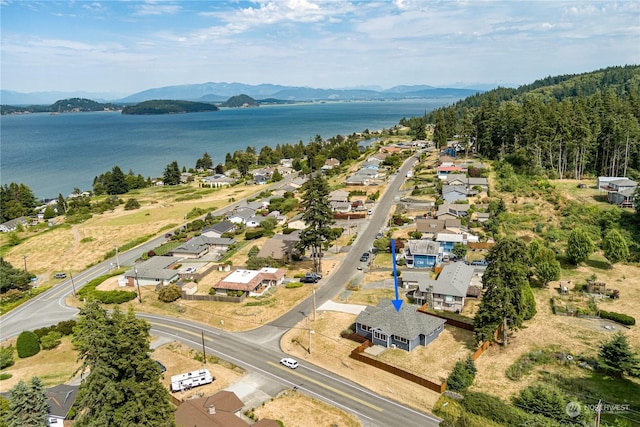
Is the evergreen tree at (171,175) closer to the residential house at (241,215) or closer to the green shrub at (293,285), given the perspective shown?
the residential house at (241,215)

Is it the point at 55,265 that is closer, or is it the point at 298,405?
the point at 298,405

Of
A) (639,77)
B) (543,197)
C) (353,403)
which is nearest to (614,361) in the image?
(353,403)

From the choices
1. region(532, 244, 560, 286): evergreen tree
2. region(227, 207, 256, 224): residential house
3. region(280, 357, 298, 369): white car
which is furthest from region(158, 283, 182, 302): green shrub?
region(532, 244, 560, 286): evergreen tree

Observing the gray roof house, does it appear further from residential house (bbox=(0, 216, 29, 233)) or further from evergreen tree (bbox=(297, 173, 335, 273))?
residential house (bbox=(0, 216, 29, 233))

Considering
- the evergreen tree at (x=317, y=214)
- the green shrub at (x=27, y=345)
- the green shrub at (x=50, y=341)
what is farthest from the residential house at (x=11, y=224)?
the evergreen tree at (x=317, y=214)

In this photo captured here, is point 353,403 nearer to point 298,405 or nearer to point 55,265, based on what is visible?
point 298,405

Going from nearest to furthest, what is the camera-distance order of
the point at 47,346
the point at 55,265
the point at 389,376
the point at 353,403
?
1. the point at 353,403
2. the point at 389,376
3. the point at 47,346
4. the point at 55,265
